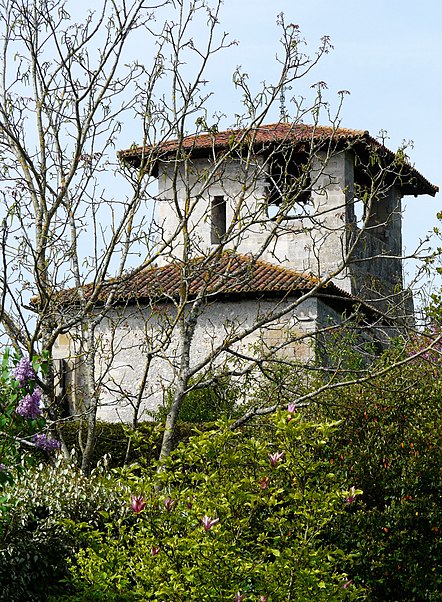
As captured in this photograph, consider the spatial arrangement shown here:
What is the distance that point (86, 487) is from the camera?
8.10m

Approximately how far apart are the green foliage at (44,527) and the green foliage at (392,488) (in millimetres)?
1937

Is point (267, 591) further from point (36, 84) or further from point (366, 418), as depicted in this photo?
point (36, 84)

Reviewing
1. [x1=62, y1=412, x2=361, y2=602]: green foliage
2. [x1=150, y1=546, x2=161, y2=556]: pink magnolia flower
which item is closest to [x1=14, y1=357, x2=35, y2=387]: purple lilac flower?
[x1=62, y1=412, x2=361, y2=602]: green foliage

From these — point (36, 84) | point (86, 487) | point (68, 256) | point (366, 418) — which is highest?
point (36, 84)

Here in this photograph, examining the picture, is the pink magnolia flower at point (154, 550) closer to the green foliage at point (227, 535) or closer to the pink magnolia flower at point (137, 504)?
the green foliage at point (227, 535)

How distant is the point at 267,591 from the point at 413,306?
2006 centimetres

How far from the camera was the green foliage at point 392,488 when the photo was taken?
7.77 metres

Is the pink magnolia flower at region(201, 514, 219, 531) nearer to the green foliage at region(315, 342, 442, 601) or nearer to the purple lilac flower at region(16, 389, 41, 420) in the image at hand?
the purple lilac flower at region(16, 389, 41, 420)

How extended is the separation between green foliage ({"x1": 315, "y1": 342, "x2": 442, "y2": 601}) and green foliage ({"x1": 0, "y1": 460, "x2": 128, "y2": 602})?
6.36 ft

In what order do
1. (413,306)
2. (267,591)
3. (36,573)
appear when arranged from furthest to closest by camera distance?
(413,306), (36,573), (267,591)

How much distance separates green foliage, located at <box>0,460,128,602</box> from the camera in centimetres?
718

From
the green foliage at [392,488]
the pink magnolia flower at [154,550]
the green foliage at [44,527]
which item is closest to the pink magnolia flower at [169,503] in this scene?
the pink magnolia flower at [154,550]

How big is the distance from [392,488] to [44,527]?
2.86m

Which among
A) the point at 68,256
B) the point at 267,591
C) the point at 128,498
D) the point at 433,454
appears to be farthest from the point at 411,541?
the point at 68,256
